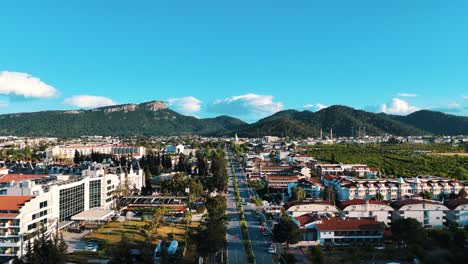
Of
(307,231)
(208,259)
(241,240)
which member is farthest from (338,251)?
(208,259)

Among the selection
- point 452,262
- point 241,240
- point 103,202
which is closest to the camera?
point 452,262

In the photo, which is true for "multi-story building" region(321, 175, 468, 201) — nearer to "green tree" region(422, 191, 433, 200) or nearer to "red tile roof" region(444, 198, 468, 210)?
"green tree" region(422, 191, 433, 200)

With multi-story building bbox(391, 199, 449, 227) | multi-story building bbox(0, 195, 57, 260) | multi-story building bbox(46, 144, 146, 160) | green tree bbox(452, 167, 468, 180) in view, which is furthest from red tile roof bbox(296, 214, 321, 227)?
multi-story building bbox(46, 144, 146, 160)

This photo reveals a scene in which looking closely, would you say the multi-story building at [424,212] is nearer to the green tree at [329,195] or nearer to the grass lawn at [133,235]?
the green tree at [329,195]

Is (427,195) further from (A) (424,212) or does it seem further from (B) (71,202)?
(B) (71,202)

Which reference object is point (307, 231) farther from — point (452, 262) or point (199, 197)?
point (199, 197)

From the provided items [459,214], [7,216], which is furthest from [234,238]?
[459,214]

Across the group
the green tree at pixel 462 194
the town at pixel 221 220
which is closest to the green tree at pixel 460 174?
the town at pixel 221 220
